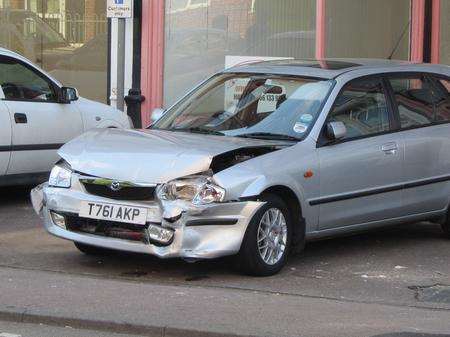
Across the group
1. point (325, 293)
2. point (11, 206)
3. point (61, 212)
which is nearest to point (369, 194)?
point (325, 293)

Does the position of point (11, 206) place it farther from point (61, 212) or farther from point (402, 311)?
point (402, 311)

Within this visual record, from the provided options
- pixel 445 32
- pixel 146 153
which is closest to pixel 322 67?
pixel 146 153

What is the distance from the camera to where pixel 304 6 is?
42.0 feet

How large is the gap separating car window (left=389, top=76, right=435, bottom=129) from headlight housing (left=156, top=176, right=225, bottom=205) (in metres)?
2.21

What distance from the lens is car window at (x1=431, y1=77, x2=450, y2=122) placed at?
8.08 m

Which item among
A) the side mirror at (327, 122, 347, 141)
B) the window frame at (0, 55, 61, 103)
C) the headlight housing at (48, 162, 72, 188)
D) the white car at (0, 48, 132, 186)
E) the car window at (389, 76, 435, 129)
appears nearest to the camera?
the headlight housing at (48, 162, 72, 188)

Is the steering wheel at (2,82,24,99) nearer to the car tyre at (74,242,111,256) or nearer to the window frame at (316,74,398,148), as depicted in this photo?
the car tyre at (74,242,111,256)

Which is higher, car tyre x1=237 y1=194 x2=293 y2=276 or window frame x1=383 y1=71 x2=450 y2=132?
window frame x1=383 y1=71 x2=450 y2=132

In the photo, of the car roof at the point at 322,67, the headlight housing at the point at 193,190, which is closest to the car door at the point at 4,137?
the car roof at the point at 322,67

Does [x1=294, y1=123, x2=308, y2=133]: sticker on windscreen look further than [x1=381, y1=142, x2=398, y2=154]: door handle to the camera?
No

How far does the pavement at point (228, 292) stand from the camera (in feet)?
17.7

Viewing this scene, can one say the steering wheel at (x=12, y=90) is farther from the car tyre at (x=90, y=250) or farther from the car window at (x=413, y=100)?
the car window at (x=413, y=100)

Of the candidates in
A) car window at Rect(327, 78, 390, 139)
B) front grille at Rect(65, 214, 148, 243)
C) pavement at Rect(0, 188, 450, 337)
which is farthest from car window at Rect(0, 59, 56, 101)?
car window at Rect(327, 78, 390, 139)

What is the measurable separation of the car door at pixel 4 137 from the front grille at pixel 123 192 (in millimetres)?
2656
